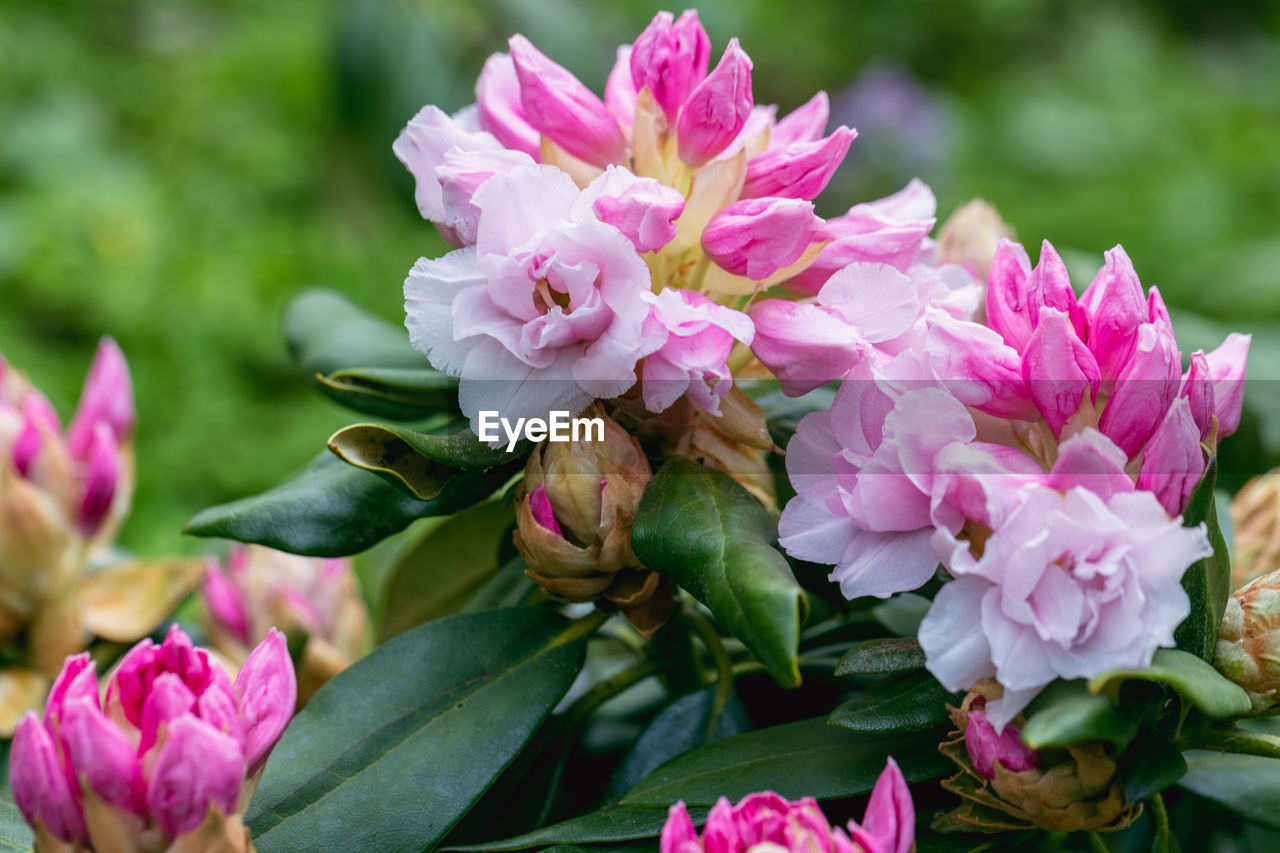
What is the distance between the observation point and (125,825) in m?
0.37

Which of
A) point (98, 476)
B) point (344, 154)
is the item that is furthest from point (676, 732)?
point (344, 154)

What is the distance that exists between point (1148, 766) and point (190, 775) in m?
0.31

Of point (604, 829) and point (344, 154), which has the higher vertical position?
point (604, 829)

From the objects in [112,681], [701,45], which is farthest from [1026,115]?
[112,681]

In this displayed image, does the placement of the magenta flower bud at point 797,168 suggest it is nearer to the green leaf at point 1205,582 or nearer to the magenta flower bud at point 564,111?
the magenta flower bud at point 564,111

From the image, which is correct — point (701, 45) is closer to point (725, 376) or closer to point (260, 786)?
point (725, 376)

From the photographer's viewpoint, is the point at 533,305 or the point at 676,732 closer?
the point at 533,305

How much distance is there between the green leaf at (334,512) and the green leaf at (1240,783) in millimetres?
326

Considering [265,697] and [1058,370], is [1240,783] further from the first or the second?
[265,697]

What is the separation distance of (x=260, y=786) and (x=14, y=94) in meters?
2.59

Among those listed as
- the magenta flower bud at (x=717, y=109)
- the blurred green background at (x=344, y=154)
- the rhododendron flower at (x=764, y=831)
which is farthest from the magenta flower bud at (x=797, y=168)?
the blurred green background at (x=344, y=154)

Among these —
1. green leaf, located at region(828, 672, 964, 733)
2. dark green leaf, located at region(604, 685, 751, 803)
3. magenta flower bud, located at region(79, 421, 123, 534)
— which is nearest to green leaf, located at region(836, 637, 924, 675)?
green leaf, located at region(828, 672, 964, 733)

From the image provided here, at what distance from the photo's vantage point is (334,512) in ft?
1.64

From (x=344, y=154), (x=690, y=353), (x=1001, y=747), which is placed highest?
(x=690, y=353)
